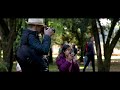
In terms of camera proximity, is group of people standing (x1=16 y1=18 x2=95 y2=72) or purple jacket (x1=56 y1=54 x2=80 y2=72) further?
purple jacket (x1=56 y1=54 x2=80 y2=72)

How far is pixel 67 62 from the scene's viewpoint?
7.00 metres

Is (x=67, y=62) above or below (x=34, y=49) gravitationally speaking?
below

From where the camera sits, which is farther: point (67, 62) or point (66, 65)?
point (67, 62)

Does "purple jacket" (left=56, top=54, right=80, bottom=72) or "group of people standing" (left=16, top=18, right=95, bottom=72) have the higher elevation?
"group of people standing" (left=16, top=18, right=95, bottom=72)

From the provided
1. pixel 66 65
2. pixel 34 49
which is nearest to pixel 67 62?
pixel 66 65

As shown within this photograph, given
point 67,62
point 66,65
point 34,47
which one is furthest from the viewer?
point 67,62

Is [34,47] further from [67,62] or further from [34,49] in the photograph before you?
[67,62]

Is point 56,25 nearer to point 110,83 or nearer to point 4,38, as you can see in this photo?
point 4,38

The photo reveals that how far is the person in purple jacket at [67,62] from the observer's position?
664 centimetres

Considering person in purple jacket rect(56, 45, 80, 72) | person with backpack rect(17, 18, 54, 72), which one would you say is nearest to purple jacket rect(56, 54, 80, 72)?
person in purple jacket rect(56, 45, 80, 72)

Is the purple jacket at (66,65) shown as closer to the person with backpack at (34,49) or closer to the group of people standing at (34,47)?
the group of people standing at (34,47)

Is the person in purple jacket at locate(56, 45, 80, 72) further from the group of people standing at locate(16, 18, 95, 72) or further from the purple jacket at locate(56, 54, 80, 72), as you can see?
the group of people standing at locate(16, 18, 95, 72)

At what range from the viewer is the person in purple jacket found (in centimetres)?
664
